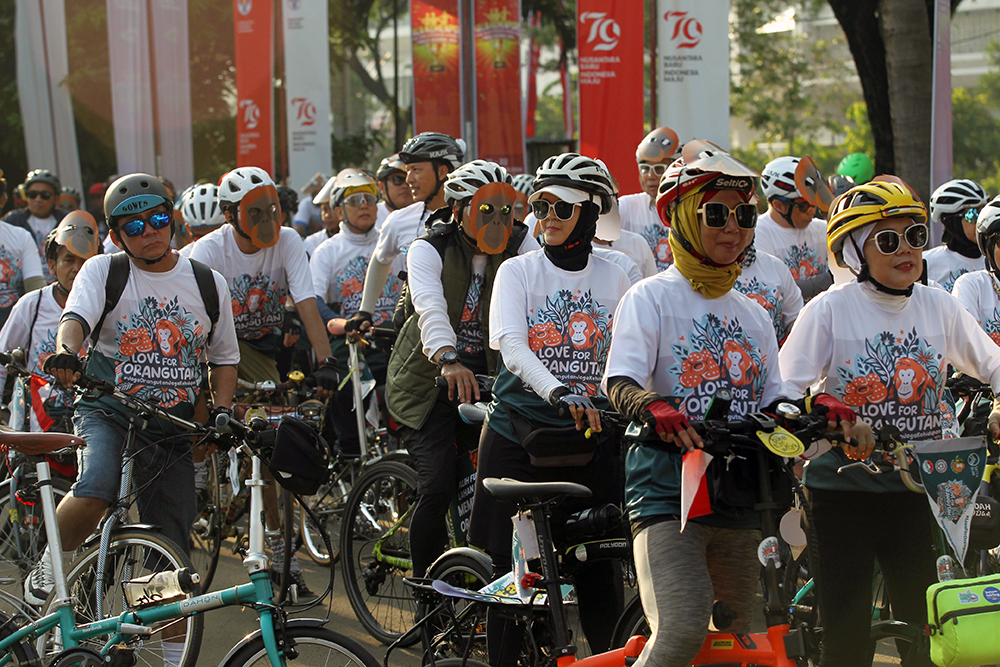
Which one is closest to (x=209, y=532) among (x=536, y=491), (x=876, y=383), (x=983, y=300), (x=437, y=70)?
(x=536, y=491)

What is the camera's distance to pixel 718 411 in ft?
10.6

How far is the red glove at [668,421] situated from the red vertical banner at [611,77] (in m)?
9.52

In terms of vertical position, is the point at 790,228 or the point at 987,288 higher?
the point at 790,228

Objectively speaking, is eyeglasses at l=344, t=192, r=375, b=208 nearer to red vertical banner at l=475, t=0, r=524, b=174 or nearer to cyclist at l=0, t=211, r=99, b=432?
cyclist at l=0, t=211, r=99, b=432

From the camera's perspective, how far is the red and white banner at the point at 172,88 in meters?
16.7

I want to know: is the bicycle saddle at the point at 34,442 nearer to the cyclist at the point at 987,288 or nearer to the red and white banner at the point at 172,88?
the cyclist at the point at 987,288

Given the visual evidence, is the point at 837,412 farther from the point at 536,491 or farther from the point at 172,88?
the point at 172,88

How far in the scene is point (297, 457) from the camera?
14.7 ft

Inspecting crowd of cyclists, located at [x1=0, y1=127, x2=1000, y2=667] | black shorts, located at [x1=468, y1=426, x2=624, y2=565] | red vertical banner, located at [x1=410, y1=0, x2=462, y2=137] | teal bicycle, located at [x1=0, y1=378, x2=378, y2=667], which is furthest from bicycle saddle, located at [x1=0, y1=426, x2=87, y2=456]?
red vertical banner, located at [x1=410, y1=0, x2=462, y2=137]

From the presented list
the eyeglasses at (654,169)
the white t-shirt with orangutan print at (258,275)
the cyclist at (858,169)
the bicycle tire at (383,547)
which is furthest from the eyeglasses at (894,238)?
the cyclist at (858,169)

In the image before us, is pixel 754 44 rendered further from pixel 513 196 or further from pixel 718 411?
pixel 718 411

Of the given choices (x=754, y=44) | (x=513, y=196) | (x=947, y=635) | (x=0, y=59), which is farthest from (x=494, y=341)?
(x=754, y=44)

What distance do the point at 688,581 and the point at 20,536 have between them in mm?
4389

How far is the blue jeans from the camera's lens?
4859 millimetres
